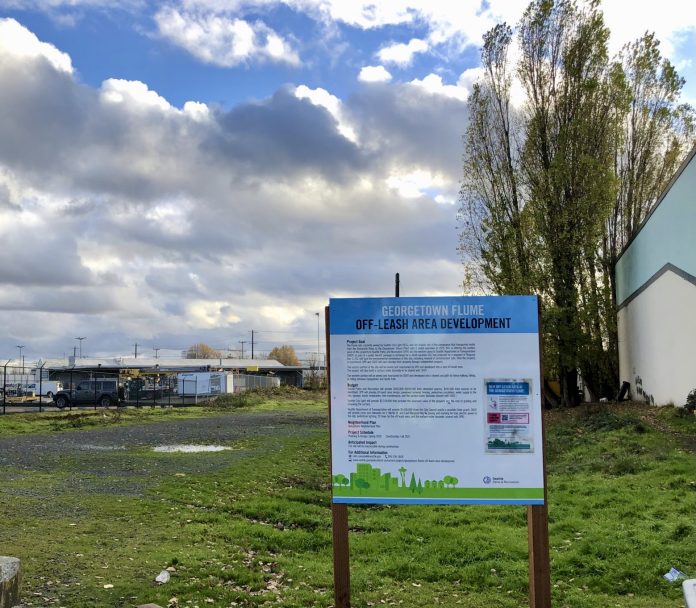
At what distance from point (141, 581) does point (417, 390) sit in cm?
315

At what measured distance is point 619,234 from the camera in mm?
32281

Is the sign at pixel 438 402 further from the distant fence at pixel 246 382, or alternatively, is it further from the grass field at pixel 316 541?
the distant fence at pixel 246 382

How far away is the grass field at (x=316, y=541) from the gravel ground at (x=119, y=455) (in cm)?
20

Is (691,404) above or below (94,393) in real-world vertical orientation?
above

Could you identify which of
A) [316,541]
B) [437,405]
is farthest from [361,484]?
[316,541]

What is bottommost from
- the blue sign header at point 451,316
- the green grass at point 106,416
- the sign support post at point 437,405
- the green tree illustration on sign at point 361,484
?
the green grass at point 106,416

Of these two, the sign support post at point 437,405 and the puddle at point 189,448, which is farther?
the puddle at point 189,448

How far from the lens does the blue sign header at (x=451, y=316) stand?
5062 mm

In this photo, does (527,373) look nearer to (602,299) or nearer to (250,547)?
(250,547)

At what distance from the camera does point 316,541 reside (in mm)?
7828

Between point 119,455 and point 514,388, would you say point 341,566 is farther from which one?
point 119,455

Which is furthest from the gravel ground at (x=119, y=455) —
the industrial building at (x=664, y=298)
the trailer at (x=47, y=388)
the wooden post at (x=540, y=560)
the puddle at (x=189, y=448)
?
the trailer at (x=47, y=388)

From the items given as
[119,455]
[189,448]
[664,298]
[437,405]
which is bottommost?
[189,448]

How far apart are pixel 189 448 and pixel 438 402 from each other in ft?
42.9
